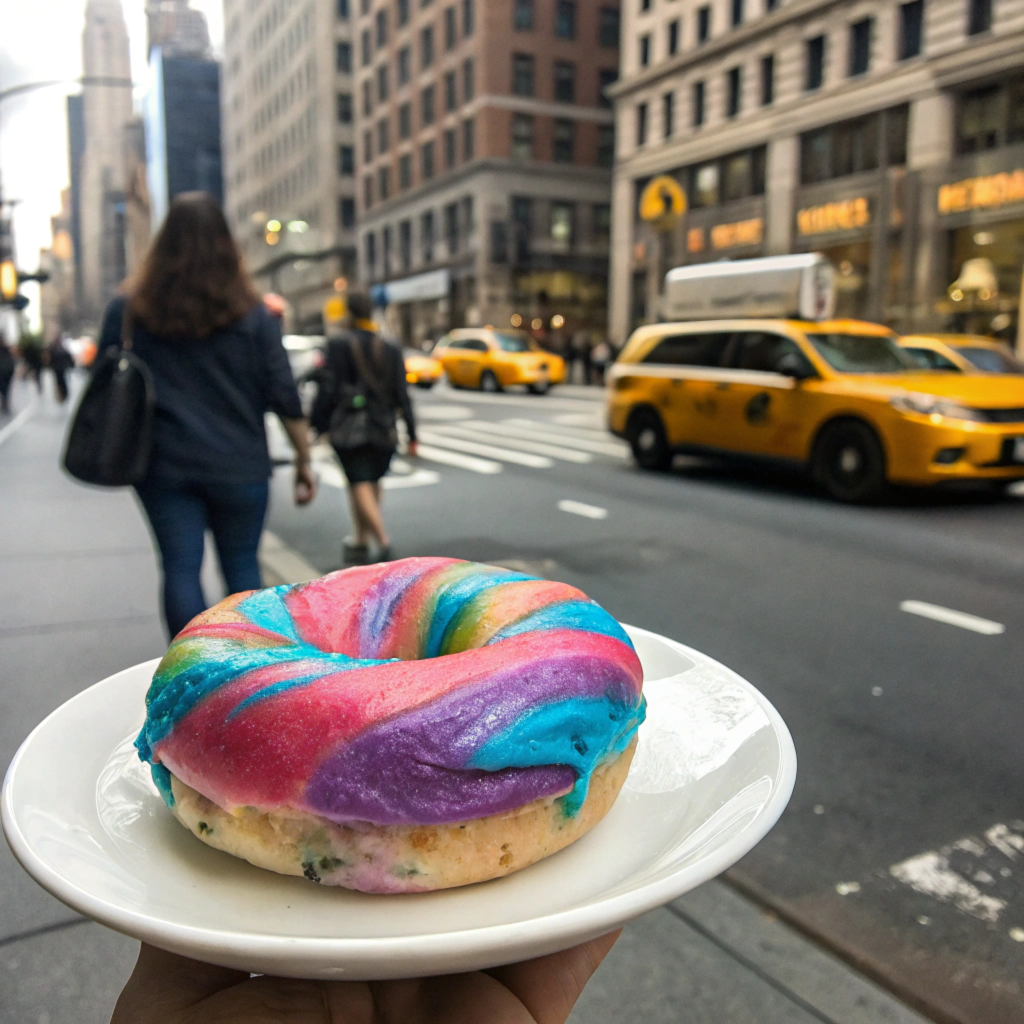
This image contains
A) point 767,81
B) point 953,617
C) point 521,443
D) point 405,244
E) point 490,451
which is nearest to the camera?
point 953,617

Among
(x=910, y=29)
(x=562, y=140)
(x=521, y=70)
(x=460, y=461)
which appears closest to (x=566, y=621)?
(x=460, y=461)

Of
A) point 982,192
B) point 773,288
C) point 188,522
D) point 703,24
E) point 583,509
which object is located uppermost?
point 703,24

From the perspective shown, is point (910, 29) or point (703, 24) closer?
point (910, 29)

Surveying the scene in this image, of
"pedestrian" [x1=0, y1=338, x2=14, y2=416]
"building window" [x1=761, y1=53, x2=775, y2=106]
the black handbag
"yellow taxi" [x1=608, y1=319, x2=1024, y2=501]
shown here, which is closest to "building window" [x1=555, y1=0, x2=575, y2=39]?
"building window" [x1=761, y1=53, x2=775, y2=106]

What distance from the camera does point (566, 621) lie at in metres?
1.10

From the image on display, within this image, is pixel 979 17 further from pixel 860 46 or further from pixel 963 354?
pixel 963 354

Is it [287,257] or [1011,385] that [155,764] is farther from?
[287,257]

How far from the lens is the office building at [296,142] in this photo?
64938 millimetres

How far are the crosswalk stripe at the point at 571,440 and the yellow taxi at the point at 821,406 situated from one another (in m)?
1.83

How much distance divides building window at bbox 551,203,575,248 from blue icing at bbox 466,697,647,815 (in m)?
48.5

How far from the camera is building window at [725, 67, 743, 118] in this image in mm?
33844

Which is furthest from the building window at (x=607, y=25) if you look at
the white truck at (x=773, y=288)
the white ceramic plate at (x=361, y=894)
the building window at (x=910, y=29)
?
the white ceramic plate at (x=361, y=894)

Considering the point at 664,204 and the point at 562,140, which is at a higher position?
the point at 562,140

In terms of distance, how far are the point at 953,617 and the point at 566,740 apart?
524 centimetres
